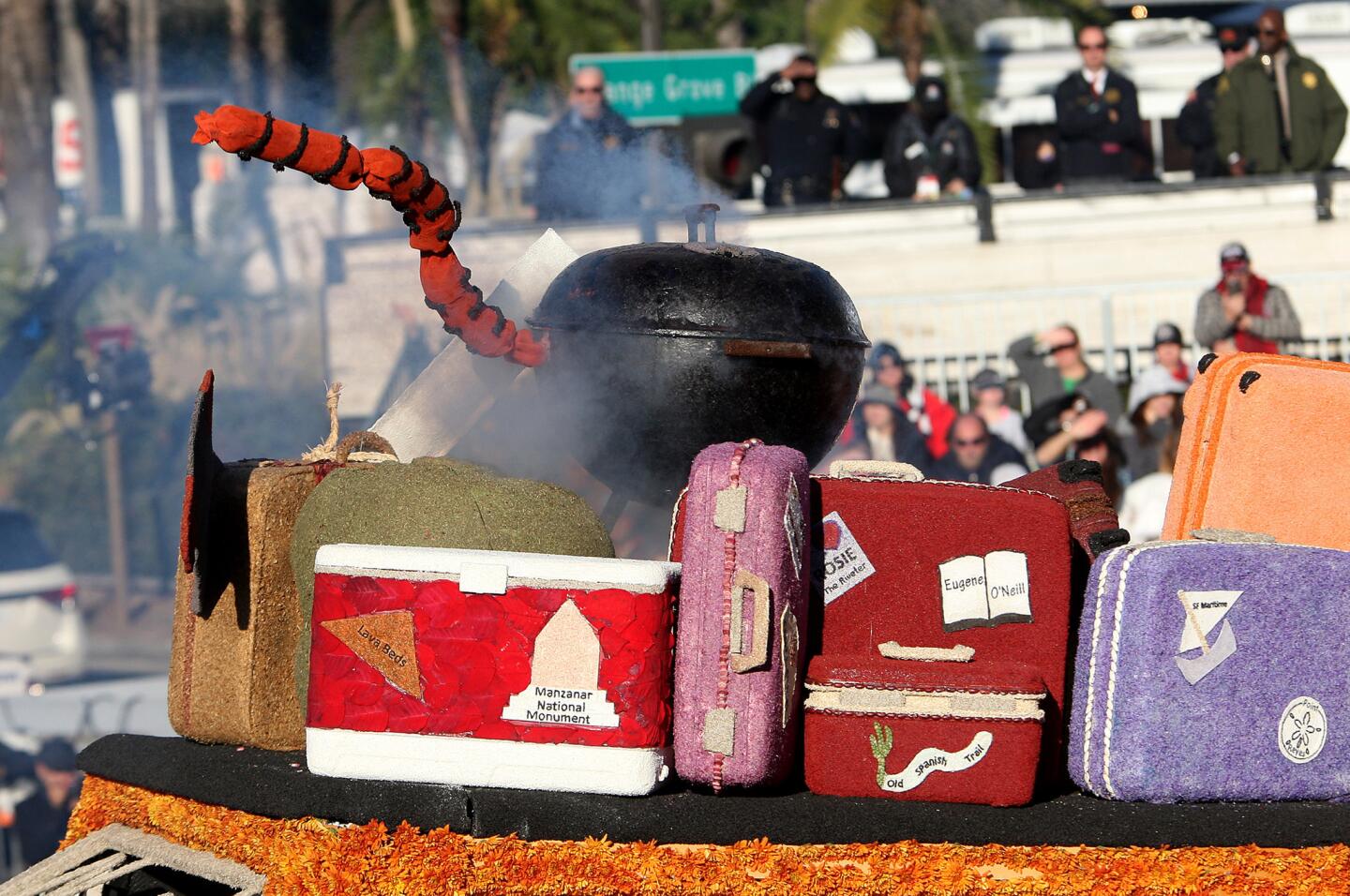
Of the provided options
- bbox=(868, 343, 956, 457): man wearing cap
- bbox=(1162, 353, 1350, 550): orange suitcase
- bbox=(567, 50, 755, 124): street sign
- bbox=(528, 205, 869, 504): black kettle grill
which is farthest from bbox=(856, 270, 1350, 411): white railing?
bbox=(1162, 353, 1350, 550): orange suitcase

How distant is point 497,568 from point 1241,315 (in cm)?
742

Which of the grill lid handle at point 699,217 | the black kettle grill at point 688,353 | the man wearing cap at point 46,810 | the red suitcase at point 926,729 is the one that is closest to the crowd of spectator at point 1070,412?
the grill lid handle at point 699,217

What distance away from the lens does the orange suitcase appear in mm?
4125

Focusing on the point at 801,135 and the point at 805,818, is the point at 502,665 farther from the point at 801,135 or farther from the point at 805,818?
the point at 801,135

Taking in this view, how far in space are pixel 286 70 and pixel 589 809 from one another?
32.9 metres

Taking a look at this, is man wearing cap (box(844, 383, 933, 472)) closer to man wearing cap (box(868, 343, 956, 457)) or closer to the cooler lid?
man wearing cap (box(868, 343, 956, 457))

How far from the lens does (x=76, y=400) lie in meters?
16.1

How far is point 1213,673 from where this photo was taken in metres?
3.61

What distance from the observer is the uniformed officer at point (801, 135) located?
38.4 feet

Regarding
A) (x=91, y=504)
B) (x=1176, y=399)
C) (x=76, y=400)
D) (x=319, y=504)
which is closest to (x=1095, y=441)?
(x=1176, y=399)

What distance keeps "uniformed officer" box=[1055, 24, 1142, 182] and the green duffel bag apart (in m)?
8.95

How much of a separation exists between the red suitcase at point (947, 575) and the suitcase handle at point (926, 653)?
0.40 ft

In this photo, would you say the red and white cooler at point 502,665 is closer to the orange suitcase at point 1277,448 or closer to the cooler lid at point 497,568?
the cooler lid at point 497,568

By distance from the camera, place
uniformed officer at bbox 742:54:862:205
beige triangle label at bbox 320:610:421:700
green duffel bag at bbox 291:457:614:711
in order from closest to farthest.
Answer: beige triangle label at bbox 320:610:421:700 < green duffel bag at bbox 291:457:614:711 < uniformed officer at bbox 742:54:862:205
